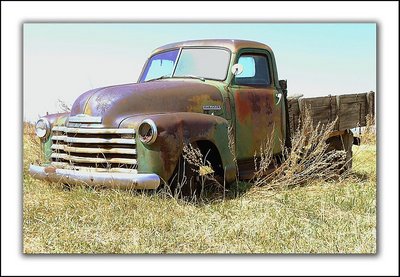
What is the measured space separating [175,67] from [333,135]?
2211 millimetres

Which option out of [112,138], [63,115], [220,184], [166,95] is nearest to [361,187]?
[220,184]

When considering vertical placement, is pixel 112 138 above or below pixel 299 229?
above

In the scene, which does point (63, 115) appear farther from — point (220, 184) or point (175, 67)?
point (220, 184)

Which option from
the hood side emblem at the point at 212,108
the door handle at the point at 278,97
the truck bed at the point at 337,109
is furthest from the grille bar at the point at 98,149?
the truck bed at the point at 337,109

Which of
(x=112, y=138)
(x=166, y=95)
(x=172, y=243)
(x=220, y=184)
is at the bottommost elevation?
(x=172, y=243)

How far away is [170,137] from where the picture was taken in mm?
4051

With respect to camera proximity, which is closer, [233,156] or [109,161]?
[109,161]

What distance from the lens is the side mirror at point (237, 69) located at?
4918 mm

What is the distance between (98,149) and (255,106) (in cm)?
169

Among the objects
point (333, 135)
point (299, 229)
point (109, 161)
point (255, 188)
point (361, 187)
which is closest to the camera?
point (299, 229)

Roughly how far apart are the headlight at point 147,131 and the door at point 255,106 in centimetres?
119

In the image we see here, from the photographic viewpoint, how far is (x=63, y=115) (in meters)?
4.80

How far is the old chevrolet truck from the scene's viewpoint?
4.04m

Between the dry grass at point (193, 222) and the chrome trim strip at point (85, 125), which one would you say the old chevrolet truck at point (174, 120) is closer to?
the chrome trim strip at point (85, 125)
